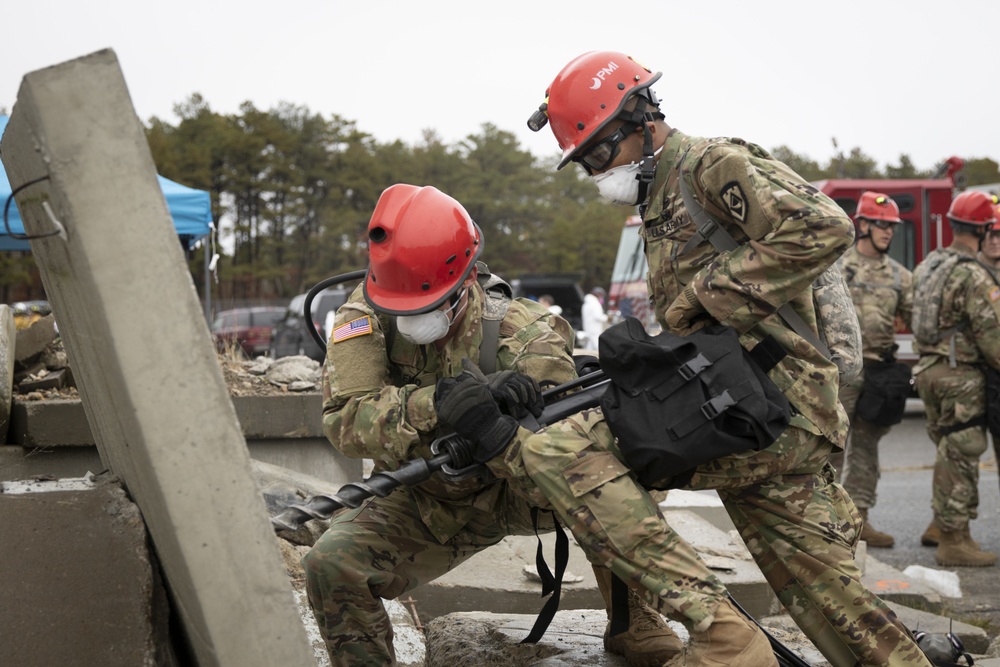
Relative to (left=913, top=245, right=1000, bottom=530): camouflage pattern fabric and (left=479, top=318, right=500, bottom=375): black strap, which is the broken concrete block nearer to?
(left=479, top=318, right=500, bottom=375): black strap

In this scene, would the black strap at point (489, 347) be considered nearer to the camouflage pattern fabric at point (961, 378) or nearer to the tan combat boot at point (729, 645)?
the tan combat boot at point (729, 645)

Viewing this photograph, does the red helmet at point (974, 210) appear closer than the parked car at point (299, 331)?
Yes

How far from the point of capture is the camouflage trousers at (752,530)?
2.82m

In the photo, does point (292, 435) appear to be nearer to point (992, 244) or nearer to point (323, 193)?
point (992, 244)

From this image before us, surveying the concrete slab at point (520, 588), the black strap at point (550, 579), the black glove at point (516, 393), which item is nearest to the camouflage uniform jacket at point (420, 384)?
the black glove at point (516, 393)

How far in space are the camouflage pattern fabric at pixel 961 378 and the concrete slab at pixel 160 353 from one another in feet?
17.4

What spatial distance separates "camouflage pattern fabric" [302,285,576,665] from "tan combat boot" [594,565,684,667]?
17.9 inches

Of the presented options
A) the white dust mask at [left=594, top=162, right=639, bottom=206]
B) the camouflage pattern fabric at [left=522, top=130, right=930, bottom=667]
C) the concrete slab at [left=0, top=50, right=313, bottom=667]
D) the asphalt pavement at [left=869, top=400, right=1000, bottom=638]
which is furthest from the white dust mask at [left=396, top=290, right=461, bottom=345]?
the asphalt pavement at [left=869, top=400, right=1000, bottom=638]

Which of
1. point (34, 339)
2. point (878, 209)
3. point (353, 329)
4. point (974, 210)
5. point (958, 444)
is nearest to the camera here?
point (353, 329)

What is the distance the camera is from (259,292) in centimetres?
4006

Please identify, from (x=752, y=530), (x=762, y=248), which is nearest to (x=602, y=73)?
(x=762, y=248)

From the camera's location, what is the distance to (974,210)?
22.0ft

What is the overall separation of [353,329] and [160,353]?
1.15 metres

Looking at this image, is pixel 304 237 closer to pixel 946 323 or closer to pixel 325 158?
pixel 325 158
